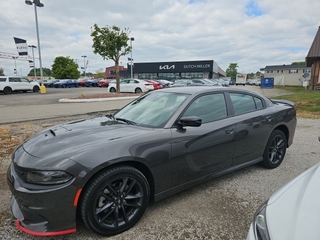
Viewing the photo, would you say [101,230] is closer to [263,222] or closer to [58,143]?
[58,143]

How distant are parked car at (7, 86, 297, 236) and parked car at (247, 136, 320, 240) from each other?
120 cm

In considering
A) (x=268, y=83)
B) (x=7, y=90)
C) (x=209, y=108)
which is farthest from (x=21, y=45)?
(x=268, y=83)

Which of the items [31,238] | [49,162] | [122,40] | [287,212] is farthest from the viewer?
[122,40]

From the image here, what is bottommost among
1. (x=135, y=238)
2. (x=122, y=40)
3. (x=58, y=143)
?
(x=135, y=238)

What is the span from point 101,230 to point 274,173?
3030mm

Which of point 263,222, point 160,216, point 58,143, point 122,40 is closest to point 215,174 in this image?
point 160,216

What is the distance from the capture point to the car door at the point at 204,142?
8.81 feet

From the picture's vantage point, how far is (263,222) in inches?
58.9

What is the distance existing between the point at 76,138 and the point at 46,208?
76 centimetres

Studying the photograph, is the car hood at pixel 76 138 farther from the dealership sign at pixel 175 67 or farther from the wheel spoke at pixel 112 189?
the dealership sign at pixel 175 67

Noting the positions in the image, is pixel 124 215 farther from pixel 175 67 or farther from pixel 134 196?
pixel 175 67

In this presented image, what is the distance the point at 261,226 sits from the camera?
58.4 inches

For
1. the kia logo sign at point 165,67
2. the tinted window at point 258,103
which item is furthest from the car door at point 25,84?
the kia logo sign at point 165,67

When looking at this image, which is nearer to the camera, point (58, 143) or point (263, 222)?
point (263, 222)
